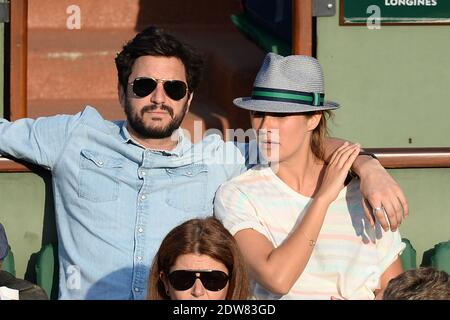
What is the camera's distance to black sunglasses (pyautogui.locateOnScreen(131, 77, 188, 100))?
549cm

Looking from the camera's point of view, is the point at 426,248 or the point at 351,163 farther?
the point at 426,248

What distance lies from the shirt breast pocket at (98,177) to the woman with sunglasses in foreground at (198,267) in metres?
0.90

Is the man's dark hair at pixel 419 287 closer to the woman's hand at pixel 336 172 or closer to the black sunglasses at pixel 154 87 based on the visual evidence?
the woman's hand at pixel 336 172

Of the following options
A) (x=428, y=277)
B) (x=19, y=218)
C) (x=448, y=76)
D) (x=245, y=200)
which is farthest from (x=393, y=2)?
(x=428, y=277)

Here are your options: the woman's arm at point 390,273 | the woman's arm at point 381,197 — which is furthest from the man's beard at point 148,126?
the woman's arm at point 390,273

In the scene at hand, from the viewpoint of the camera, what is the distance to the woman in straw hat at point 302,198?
5094 mm

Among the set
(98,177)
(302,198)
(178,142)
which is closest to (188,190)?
(178,142)

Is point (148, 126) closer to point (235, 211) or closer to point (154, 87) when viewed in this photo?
point (154, 87)

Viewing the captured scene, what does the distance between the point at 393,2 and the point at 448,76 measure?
45cm

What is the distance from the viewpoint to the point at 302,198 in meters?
5.20

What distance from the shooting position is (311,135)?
211 inches

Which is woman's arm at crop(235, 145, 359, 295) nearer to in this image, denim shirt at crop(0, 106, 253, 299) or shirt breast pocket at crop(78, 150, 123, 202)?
denim shirt at crop(0, 106, 253, 299)

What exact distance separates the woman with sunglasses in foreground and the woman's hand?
534 mm

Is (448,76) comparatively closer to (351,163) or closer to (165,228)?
(351,163)
